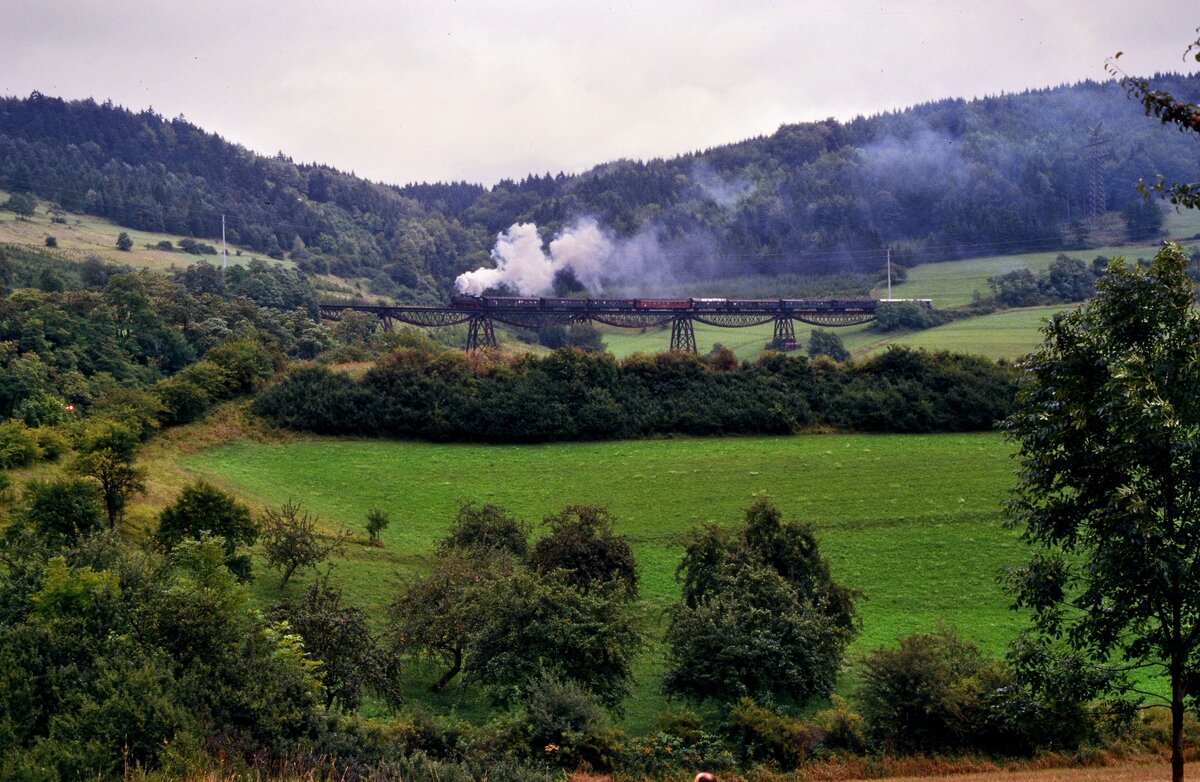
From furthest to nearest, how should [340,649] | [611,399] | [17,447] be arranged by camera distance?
[611,399]
[17,447]
[340,649]

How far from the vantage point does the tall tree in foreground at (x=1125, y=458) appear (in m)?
11.3

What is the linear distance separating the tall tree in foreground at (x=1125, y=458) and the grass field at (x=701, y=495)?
12.0 metres

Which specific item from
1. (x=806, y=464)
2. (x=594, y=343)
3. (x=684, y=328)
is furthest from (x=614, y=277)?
(x=806, y=464)

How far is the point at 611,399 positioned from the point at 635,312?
71.9 feet

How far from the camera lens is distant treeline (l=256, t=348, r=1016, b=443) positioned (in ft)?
161

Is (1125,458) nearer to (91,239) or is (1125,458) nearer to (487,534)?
(487,534)

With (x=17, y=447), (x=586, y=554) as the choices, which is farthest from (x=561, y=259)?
(x=586, y=554)

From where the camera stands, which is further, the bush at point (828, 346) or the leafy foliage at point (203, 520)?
the bush at point (828, 346)

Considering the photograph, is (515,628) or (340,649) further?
(515,628)

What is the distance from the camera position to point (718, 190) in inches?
5546

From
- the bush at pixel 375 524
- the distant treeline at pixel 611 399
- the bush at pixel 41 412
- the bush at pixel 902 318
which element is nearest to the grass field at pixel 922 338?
the bush at pixel 902 318

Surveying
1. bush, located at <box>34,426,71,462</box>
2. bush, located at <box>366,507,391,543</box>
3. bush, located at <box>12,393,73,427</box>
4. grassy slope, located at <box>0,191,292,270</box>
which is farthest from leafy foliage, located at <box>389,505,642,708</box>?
grassy slope, located at <box>0,191,292,270</box>

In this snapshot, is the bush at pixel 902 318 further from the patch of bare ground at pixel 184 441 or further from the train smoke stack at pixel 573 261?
the patch of bare ground at pixel 184 441

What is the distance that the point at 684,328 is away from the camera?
72.9 m
